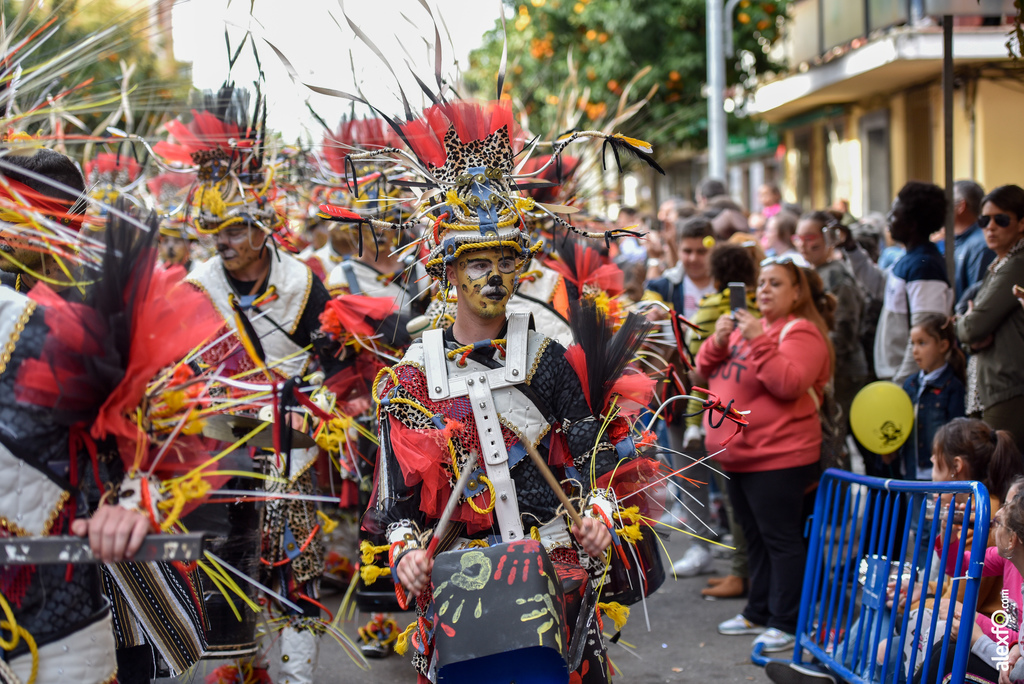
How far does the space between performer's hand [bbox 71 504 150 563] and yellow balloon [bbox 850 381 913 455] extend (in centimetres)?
404

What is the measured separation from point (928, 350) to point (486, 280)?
319cm

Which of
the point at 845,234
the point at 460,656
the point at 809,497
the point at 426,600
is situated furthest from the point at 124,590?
the point at 845,234

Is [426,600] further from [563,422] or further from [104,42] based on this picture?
[104,42]

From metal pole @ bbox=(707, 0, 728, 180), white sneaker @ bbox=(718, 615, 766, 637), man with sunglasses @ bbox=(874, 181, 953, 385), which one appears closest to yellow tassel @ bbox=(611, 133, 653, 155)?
man with sunglasses @ bbox=(874, 181, 953, 385)

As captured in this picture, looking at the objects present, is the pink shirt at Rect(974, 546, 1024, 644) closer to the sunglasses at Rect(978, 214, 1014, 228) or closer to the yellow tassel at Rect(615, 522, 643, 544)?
the yellow tassel at Rect(615, 522, 643, 544)

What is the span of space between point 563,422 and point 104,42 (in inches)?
64.7

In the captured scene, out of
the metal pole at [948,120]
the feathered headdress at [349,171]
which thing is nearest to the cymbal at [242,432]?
the feathered headdress at [349,171]

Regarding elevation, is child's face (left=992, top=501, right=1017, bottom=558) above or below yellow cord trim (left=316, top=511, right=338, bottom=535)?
above

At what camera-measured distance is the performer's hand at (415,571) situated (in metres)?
2.62

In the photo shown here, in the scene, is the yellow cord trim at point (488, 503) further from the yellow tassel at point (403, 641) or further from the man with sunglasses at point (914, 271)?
the man with sunglasses at point (914, 271)

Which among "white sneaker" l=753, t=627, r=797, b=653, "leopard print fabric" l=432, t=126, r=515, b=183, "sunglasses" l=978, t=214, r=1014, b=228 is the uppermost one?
"leopard print fabric" l=432, t=126, r=515, b=183

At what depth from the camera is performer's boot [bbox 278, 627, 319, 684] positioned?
418cm

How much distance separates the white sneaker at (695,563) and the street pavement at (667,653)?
0.31m

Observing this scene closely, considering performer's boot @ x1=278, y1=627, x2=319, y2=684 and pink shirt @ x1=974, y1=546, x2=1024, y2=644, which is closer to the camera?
pink shirt @ x1=974, y1=546, x2=1024, y2=644
